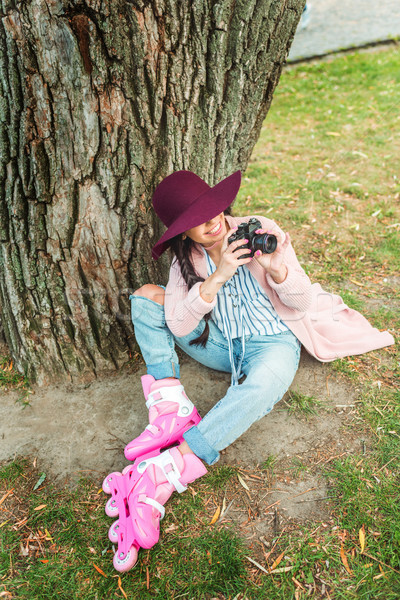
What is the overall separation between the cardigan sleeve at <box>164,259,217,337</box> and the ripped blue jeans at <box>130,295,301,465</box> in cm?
10

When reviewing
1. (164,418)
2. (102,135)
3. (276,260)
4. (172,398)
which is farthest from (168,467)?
(102,135)

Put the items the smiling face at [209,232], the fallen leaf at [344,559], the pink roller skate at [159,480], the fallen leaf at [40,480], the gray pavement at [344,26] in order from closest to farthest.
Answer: the fallen leaf at [344,559], the pink roller skate at [159,480], the smiling face at [209,232], the fallen leaf at [40,480], the gray pavement at [344,26]

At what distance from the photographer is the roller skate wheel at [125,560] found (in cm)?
221

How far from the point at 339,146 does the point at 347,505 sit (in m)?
4.56

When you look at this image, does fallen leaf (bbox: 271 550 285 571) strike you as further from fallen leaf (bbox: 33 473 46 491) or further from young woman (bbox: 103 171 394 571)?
fallen leaf (bbox: 33 473 46 491)

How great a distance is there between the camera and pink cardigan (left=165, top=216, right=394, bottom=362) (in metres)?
2.65

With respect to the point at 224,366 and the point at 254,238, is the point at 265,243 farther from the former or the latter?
the point at 224,366

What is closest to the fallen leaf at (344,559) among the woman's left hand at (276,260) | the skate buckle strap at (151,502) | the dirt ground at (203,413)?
the dirt ground at (203,413)

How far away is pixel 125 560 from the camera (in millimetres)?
2211

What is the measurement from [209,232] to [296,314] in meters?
0.74

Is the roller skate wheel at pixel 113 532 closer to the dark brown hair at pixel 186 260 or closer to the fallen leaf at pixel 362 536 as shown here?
the fallen leaf at pixel 362 536

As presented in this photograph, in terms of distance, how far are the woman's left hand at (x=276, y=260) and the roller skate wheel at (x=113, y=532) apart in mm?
1543

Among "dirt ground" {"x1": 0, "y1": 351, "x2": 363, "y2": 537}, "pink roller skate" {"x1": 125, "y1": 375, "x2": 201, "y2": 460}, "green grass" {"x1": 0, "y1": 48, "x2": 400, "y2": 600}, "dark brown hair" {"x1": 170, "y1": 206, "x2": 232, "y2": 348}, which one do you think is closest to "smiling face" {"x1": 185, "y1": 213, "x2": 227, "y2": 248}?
"dark brown hair" {"x1": 170, "y1": 206, "x2": 232, "y2": 348}

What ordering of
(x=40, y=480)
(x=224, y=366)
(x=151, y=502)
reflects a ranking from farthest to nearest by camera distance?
(x=224, y=366) → (x=40, y=480) → (x=151, y=502)
